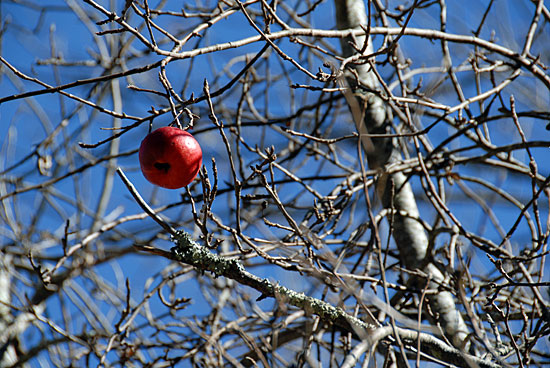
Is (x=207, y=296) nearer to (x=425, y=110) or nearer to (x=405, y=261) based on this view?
(x=405, y=261)

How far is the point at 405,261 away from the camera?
288 cm

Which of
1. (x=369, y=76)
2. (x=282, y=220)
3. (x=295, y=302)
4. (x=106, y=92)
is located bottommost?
(x=295, y=302)

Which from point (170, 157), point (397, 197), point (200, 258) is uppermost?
point (397, 197)

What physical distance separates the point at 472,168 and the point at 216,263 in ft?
9.71

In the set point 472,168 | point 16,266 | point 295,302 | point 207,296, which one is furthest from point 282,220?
point 16,266

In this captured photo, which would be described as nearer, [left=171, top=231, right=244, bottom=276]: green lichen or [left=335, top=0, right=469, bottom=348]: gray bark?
[left=171, top=231, right=244, bottom=276]: green lichen

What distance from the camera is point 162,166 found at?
1812 mm

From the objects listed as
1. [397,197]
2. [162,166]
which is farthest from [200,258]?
[397,197]

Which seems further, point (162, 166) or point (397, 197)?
point (397, 197)

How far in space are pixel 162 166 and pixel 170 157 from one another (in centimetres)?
6

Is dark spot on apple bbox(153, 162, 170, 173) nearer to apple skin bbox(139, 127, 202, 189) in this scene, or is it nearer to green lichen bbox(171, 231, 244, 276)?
apple skin bbox(139, 127, 202, 189)

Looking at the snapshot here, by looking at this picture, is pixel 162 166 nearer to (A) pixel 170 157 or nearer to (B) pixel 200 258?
(A) pixel 170 157

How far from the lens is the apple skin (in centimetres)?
A: 177

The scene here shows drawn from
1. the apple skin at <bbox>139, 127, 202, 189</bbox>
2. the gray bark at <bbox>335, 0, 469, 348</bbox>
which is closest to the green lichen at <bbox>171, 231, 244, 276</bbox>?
the apple skin at <bbox>139, 127, 202, 189</bbox>
